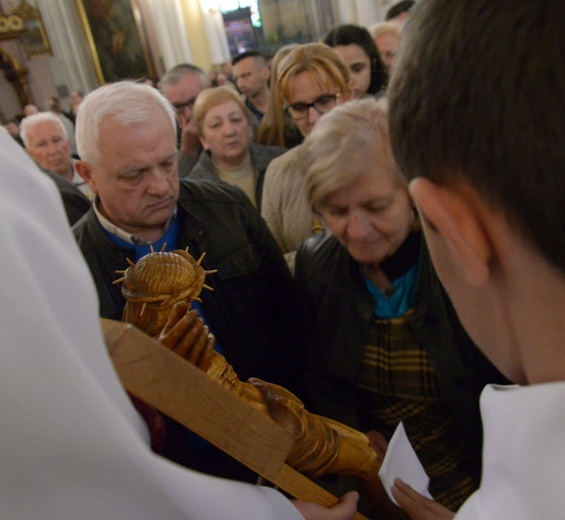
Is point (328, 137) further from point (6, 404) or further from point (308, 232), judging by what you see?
point (6, 404)

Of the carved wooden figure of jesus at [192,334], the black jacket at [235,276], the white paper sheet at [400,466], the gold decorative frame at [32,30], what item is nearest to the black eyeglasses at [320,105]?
the black jacket at [235,276]

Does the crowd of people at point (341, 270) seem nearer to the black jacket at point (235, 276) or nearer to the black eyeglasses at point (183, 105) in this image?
the black jacket at point (235, 276)

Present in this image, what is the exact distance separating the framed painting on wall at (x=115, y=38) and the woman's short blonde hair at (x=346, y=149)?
13.6m

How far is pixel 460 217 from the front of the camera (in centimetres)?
64

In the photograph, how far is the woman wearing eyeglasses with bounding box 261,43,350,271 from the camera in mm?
2838

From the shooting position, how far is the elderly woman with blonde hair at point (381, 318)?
171 centimetres

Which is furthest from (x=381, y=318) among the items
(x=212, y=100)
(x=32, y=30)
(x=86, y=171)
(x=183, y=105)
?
(x=32, y=30)

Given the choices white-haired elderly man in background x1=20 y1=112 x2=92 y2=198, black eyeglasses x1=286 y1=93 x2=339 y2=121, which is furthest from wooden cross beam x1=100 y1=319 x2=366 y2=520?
white-haired elderly man in background x1=20 y1=112 x2=92 y2=198

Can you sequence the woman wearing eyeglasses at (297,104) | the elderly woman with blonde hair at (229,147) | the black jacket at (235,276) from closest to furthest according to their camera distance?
the black jacket at (235,276), the woman wearing eyeglasses at (297,104), the elderly woman with blonde hair at (229,147)

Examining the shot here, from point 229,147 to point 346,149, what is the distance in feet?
5.78

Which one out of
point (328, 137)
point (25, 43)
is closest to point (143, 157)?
point (328, 137)

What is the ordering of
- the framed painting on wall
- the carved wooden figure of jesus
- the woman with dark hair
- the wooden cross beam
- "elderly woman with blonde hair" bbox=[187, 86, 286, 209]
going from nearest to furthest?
the wooden cross beam < the carved wooden figure of jesus < "elderly woman with blonde hair" bbox=[187, 86, 286, 209] < the woman with dark hair < the framed painting on wall

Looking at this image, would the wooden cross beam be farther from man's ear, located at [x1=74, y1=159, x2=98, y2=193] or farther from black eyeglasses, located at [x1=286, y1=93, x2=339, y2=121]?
black eyeglasses, located at [x1=286, y1=93, x2=339, y2=121]

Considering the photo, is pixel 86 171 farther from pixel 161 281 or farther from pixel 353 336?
pixel 161 281
